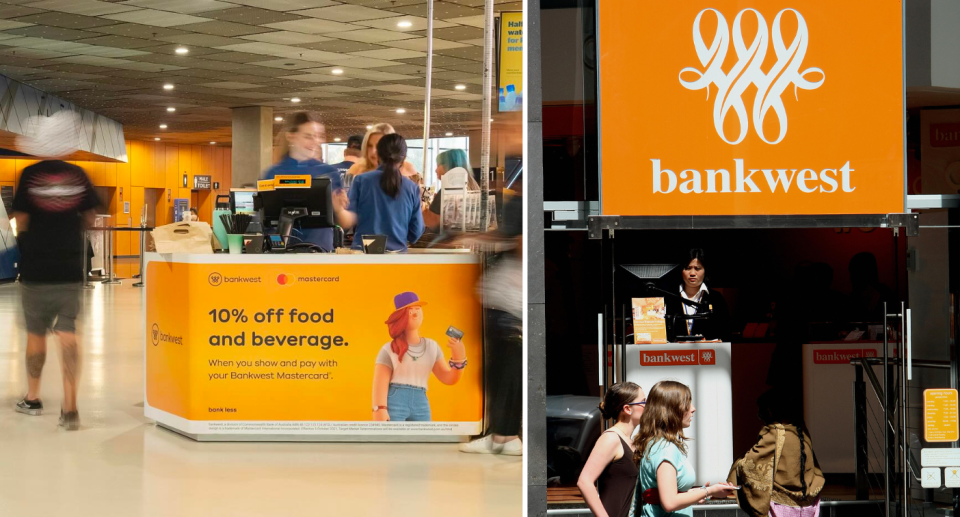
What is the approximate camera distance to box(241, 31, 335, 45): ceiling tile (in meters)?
12.1

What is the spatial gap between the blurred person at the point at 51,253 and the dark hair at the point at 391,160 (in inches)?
79.5

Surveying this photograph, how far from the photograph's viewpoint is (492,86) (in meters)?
4.92

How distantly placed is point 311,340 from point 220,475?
927mm

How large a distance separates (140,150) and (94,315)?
15123mm

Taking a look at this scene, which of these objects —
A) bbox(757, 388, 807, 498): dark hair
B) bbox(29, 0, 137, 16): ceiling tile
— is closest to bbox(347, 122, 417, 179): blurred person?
bbox(757, 388, 807, 498): dark hair

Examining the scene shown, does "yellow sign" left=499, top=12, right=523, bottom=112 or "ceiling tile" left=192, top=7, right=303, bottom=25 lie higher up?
"ceiling tile" left=192, top=7, right=303, bottom=25

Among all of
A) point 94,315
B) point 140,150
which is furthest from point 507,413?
point 140,150

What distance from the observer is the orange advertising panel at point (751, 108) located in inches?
134

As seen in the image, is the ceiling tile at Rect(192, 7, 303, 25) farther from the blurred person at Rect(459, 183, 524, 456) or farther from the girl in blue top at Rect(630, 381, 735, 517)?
the girl in blue top at Rect(630, 381, 735, 517)

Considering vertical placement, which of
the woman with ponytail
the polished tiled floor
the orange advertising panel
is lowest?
Answer: the polished tiled floor

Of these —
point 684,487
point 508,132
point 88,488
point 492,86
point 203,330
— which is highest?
point 492,86

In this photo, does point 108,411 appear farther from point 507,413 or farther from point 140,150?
point 140,150

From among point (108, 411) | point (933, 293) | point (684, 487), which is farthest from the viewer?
point (108, 411)

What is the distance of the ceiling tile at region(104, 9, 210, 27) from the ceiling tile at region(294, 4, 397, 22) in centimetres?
144
